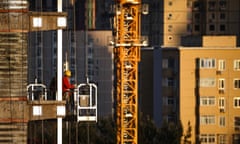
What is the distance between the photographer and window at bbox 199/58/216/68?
6375 centimetres

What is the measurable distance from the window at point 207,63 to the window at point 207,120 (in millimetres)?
2642

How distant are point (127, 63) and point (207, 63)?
14716mm

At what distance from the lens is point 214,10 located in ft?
350

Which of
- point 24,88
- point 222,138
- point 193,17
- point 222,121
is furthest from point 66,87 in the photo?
point 193,17

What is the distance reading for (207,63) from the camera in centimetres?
6400

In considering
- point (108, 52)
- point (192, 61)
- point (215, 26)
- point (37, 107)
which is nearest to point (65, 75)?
point (37, 107)

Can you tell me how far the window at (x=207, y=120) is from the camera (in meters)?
Result: 63.2

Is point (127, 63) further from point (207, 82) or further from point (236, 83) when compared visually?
point (236, 83)

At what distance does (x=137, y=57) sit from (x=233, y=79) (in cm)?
1655

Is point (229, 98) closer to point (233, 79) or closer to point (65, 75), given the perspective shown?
point (233, 79)

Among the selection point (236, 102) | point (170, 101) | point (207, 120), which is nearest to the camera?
point (207, 120)

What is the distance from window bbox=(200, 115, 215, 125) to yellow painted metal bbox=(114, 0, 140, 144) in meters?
12.9

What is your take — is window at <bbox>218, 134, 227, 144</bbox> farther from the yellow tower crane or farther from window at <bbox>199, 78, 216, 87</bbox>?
the yellow tower crane

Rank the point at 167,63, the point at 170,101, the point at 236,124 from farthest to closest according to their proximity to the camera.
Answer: the point at 167,63 < the point at 170,101 < the point at 236,124
